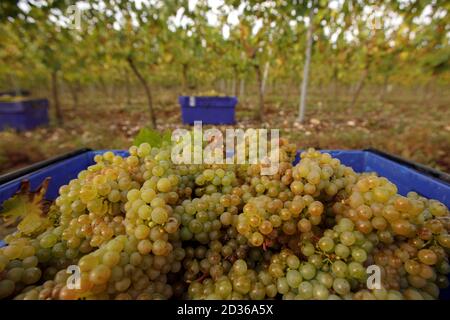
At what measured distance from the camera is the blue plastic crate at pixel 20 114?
5367 mm

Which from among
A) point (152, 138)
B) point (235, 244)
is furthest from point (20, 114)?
point (235, 244)

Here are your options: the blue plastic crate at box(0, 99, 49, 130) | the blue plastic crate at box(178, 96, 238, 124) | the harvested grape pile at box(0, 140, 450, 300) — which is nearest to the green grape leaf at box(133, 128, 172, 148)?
the harvested grape pile at box(0, 140, 450, 300)

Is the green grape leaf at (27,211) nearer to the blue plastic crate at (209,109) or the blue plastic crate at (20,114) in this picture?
the blue plastic crate at (209,109)

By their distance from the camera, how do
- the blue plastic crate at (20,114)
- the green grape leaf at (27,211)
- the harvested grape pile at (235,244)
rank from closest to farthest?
the harvested grape pile at (235,244), the green grape leaf at (27,211), the blue plastic crate at (20,114)

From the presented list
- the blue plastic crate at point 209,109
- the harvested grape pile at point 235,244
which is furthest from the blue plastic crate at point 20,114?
the harvested grape pile at point 235,244

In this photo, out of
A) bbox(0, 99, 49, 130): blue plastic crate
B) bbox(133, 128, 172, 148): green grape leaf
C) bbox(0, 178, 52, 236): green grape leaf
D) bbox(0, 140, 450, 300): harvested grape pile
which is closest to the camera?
bbox(0, 140, 450, 300): harvested grape pile

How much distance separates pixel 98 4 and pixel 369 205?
18.1 feet

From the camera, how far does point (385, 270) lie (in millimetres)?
705

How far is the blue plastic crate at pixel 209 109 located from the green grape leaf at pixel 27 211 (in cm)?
464

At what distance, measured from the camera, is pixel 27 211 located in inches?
37.6

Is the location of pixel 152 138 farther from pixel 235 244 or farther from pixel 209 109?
pixel 209 109

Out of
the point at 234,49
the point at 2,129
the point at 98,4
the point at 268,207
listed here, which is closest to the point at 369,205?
the point at 268,207

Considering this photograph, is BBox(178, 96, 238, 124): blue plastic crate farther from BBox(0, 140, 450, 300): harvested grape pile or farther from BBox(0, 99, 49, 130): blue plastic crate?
BBox(0, 140, 450, 300): harvested grape pile

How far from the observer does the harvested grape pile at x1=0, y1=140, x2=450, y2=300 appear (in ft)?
2.13
